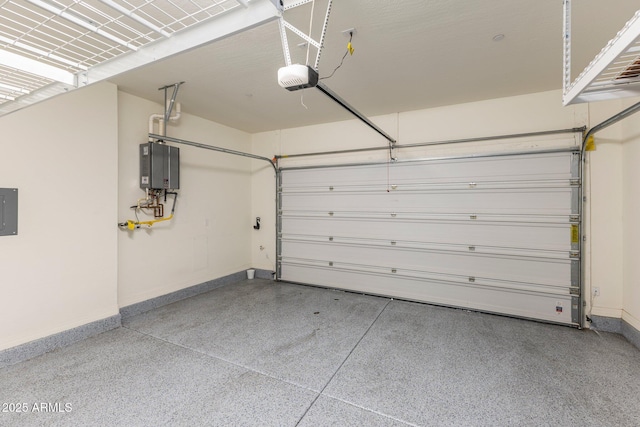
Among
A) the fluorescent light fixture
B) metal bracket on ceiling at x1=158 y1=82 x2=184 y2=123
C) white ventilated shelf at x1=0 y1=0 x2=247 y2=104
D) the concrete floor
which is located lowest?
the concrete floor

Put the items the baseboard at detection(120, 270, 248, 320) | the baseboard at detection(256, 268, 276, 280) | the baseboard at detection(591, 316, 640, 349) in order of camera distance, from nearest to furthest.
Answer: the baseboard at detection(591, 316, 640, 349)
the baseboard at detection(120, 270, 248, 320)
the baseboard at detection(256, 268, 276, 280)

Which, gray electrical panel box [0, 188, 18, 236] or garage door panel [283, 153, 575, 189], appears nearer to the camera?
gray electrical panel box [0, 188, 18, 236]

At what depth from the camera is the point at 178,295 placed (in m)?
4.09

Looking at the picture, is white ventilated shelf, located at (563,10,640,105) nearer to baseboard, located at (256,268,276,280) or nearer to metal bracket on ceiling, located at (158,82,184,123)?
metal bracket on ceiling, located at (158,82,184,123)

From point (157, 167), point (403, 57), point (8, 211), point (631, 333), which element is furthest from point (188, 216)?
point (631, 333)

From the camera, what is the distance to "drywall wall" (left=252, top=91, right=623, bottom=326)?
10.2ft

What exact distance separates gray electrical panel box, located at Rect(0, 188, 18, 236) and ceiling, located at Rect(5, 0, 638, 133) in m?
1.51

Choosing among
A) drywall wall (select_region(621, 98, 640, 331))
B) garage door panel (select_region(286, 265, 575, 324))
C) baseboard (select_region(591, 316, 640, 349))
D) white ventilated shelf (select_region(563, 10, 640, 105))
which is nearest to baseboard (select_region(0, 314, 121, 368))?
garage door panel (select_region(286, 265, 575, 324))

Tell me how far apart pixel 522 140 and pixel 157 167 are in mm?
4653

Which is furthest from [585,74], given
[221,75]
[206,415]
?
[221,75]

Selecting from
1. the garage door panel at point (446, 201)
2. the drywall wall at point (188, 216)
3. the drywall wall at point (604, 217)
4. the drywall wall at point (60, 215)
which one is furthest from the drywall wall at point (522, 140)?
the drywall wall at point (60, 215)

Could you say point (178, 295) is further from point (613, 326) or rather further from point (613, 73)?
point (613, 326)

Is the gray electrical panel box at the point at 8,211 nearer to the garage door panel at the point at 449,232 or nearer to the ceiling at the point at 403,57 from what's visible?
the ceiling at the point at 403,57

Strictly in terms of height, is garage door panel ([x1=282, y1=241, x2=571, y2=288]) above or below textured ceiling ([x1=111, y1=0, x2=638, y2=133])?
below
